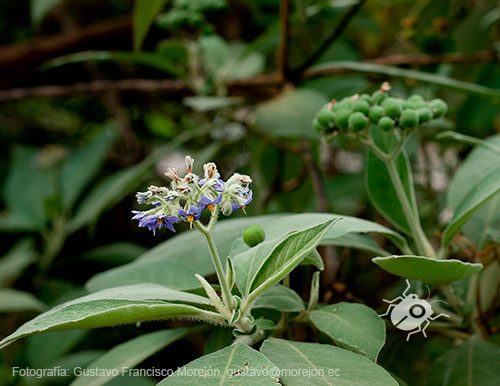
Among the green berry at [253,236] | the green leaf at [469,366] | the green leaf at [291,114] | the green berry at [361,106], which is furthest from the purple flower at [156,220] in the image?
the green leaf at [291,114]

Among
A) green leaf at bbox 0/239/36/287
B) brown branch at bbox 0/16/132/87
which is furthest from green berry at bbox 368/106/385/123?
brown branch at bbox 0/16/132/87

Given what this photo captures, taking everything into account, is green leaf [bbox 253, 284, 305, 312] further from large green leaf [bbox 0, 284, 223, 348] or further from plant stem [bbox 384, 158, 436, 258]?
plant stem [bbox 384, 158, 436, 258]

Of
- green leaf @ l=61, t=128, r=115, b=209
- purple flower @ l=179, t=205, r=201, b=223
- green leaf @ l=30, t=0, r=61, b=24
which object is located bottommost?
green leaf @ l=61, t=128, r=115, b=209

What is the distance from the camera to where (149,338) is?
0.72m

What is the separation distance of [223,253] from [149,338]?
165 mm

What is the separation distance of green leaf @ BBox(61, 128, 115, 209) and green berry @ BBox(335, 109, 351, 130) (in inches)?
47.4

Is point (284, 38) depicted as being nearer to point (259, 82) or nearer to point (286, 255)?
point (259, 82)

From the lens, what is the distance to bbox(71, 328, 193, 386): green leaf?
2.21ft

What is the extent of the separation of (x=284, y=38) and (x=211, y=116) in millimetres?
643

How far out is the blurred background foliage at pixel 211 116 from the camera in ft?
3.87

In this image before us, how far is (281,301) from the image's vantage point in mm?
625

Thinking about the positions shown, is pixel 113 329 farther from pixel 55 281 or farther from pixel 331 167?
pixel 331 167

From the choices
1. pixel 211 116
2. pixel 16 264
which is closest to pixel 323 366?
pixel 16 264

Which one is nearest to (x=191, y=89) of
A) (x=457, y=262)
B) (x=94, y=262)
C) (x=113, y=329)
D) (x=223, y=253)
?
(x=94, y=262)
